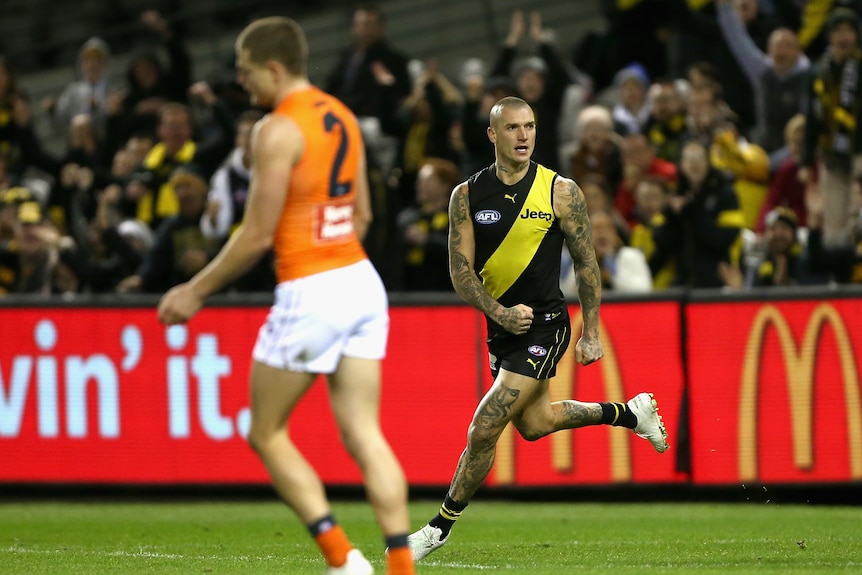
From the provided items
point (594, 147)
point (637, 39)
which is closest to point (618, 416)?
point (594, 147)

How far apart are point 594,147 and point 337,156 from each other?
29.2 ft

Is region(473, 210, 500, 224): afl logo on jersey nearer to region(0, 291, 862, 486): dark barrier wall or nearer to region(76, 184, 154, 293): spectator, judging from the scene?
region(0, 291, 862, 486): dark barrier wall

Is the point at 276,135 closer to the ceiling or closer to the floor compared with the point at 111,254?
closer to the ceiling

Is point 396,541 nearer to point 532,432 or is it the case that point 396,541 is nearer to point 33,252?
point 532,432

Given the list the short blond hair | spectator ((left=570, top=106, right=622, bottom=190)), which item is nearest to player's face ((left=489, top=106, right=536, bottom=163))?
the short blond hair

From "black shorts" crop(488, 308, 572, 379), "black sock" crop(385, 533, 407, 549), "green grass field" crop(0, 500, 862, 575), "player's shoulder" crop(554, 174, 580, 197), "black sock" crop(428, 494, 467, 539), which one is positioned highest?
"player's shoulder" crop(554, 174, 580, 197)

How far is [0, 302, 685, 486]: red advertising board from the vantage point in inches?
508

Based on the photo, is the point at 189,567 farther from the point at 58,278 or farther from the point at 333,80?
the point at 333,80

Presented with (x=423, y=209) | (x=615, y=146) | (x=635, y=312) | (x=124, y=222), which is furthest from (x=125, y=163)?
(x=635, y=312)

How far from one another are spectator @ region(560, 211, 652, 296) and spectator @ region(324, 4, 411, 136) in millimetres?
4182

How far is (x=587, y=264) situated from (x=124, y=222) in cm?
805

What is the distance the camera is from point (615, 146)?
15484 mm

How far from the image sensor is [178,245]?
14.6 metres

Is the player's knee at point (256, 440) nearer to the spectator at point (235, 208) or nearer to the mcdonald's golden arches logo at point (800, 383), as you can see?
the mcdonald's golden arches logo at point (800, 383)
